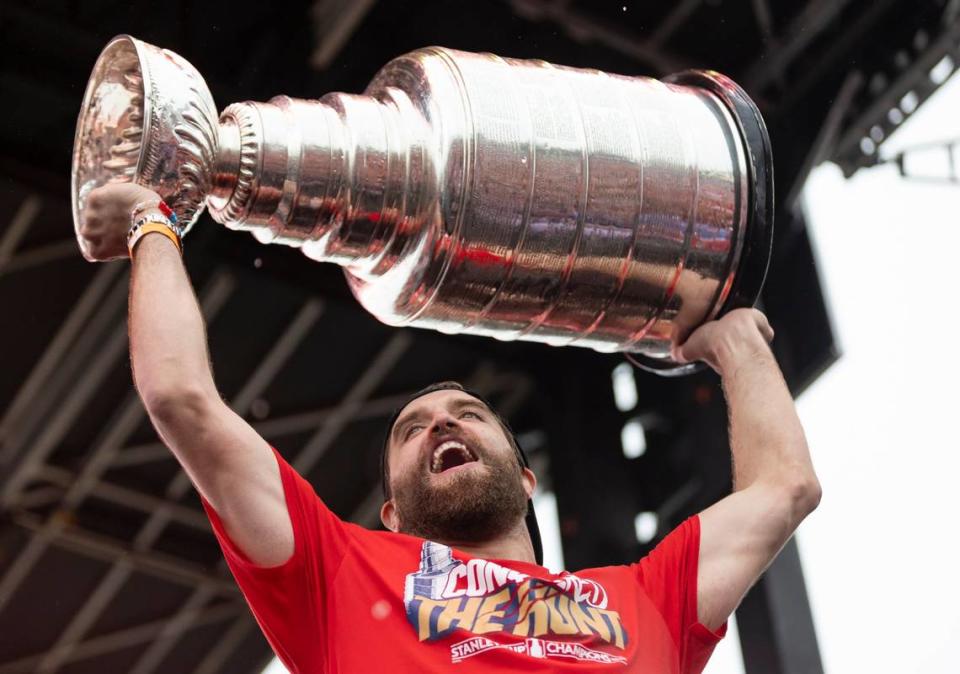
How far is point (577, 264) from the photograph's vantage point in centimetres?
263

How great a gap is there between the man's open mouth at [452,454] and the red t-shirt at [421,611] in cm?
32

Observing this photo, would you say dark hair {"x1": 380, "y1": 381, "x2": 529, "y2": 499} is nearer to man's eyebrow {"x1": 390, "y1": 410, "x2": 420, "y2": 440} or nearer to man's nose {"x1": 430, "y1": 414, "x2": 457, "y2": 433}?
man's eyebrow {"x1": 390, "y1": 410, "x2": 420, "y2": 440}

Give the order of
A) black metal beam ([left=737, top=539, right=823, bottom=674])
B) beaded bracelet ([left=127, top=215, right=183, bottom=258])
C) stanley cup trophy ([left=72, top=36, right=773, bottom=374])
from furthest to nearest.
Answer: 1. black metal beam ([left=737, top=539, right=823, bottom=674])
2. stanley cup trophy ([left=72, top=36, right=773, bottom=374])
3. beaded bracelet ([left=127, top=215, right=183, bottom=258])

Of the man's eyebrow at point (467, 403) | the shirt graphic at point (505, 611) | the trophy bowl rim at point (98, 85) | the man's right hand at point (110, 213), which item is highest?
the trophy bowl rim at point (98, 85)

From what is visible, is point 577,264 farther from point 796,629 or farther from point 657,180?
point 796,629

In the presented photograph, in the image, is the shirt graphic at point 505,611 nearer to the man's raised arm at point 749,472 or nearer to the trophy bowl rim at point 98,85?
the man's raised arm at point 749,472

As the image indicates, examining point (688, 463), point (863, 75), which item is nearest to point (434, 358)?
point (688, 463)

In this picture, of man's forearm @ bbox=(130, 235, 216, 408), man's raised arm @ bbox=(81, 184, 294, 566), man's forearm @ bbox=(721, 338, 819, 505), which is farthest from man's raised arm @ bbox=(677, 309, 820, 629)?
man's forearm @ bbox=(130, 235, 216, 408)

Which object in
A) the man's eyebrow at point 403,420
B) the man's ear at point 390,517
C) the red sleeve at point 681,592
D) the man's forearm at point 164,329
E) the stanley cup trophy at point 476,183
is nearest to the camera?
the man's forearm at point 164,329

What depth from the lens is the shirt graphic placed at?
2.35 m

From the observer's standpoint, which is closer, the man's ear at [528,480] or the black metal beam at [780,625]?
the man's ear at [528,480]

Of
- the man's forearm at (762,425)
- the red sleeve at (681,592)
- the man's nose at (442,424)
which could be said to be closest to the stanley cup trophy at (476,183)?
the man's forearm at (762,425)

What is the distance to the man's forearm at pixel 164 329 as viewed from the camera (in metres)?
2.26

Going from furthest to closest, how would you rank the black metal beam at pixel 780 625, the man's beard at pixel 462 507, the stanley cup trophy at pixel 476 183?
the black metal beam at pixel 780 625
the man's beard at pixel 462 507
the stanley cup trophy at pixel 476 183
